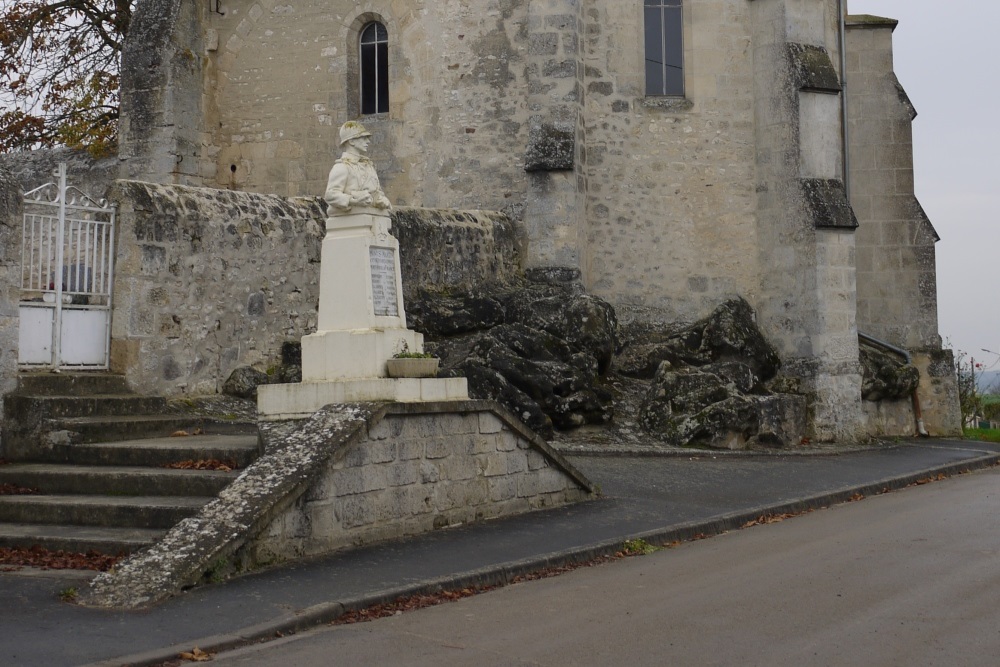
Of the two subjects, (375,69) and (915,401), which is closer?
(375,69)

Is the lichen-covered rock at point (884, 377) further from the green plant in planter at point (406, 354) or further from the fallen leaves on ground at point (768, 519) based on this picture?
the green plant in planter at point (406, 354)

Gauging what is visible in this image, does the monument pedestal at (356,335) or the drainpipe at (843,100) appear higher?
the drainpipe at (843,100)

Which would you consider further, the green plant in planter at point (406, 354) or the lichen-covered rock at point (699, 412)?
the lichen-covered rock at point (699, 412)

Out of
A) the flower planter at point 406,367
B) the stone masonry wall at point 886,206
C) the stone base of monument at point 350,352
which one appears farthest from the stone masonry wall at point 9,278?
the stone masonry wall at point 886,206

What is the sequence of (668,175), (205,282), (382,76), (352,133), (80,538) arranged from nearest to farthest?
(80,538) < (352,133) < (205,282) < (668,175) < (382,76)

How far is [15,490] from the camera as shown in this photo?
10375 millimetres

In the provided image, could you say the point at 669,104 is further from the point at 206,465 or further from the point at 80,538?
the point at 80,538

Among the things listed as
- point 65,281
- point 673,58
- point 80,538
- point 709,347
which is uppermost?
point 673,58

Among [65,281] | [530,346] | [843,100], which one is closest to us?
[65,281]

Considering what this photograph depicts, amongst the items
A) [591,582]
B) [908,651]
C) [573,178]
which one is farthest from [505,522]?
[573,178]

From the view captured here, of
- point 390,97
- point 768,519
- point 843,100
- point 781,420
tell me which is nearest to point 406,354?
point 768,519

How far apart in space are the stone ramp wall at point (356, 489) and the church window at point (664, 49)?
1012 centimetres

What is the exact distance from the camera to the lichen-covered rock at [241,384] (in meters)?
14.5

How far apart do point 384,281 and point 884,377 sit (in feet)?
41.1
